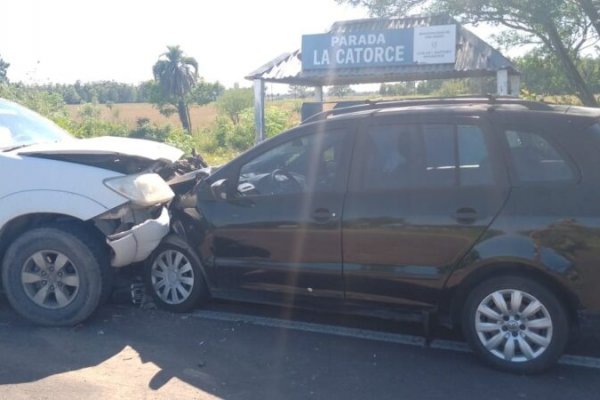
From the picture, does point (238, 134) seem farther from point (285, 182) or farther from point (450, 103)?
point (450, 103)

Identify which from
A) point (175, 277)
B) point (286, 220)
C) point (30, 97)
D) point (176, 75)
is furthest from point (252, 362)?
point (176, 75)

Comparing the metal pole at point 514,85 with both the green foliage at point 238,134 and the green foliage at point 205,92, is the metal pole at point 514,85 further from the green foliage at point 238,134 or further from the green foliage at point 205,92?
the green foliage at point 205,92

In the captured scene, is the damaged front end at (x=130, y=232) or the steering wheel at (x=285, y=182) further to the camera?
the damaged front end at (x=130, y=232)

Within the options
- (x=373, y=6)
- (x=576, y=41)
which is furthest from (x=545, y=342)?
(x=576, y=41)

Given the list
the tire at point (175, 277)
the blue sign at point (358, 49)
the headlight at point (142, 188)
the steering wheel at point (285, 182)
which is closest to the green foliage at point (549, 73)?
the blue sign at point (358, 49)

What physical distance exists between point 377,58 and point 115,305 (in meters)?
10.2

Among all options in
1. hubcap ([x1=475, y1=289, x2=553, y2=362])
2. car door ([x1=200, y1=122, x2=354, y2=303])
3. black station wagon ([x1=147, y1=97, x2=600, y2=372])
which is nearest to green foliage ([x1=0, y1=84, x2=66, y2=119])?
car door ([x1=200, y1=122, x2=354, y2=303])

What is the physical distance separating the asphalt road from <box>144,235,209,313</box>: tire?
123mm

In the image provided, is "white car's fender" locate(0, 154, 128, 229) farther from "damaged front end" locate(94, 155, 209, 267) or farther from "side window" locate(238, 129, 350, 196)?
"side window" locate(238, 129, 350, 196)

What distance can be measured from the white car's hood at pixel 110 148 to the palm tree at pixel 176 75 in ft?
190

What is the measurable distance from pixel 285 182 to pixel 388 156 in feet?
Answer: 2.76

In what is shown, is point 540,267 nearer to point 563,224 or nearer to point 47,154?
point 563,224

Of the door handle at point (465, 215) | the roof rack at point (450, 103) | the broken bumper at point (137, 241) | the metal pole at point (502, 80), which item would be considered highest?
the metal pole at point (502, 80)

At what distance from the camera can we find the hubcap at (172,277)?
17.4 ft
